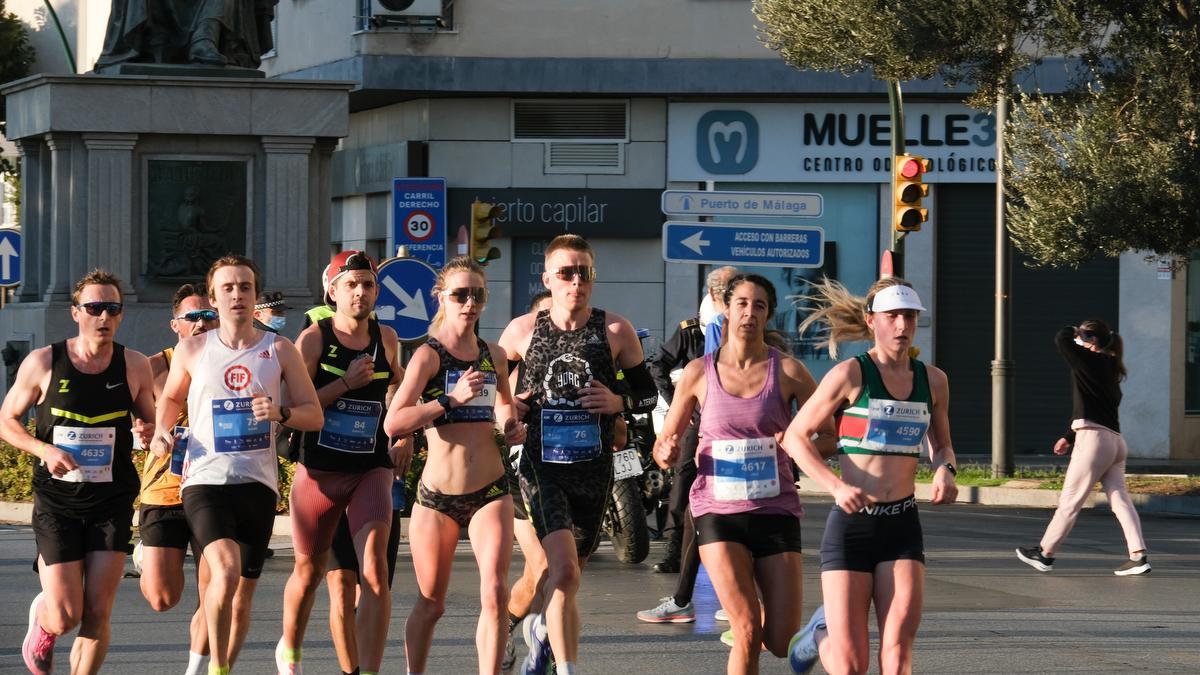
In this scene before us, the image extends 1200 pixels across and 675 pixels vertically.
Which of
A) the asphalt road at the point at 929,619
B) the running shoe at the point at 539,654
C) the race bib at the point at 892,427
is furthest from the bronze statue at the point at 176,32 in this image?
the race bib at the point at 892,427

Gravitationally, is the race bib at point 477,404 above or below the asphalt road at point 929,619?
above

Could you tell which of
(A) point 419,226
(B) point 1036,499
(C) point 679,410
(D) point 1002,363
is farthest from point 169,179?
(C) point 679,410

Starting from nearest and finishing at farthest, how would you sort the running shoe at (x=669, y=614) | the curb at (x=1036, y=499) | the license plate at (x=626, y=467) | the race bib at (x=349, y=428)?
the race bib at (x=349, y=428), the running shoe at (x=669, y=614), the license plate at (x=626, y=467), the curb at (x=1036, y=499)

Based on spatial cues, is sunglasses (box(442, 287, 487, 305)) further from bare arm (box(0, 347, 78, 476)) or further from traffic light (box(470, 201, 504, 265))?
traffic light (box(470, 201, 504, 265))

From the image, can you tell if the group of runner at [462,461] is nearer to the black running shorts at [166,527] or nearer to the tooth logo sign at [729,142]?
the black running shorts at [166,527]

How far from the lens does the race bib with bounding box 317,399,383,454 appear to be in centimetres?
802

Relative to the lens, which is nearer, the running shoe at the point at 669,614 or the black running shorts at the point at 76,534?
the black running shorts at the point at 76,534

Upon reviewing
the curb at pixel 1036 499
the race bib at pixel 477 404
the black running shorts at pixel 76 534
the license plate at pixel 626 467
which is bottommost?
the curb at pixel 1036 499

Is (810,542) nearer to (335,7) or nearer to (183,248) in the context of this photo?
(183,248)

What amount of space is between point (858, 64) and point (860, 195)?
5.92 metres

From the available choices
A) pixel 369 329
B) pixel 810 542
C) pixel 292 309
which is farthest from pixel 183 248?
pixel 369 329

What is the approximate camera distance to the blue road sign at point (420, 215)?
19.8 m

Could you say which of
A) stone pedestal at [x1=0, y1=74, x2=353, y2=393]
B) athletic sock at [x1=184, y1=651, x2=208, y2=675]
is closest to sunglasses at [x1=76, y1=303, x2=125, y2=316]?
athletic sock at [x1=184, y1=651, x2=208, y2=675]

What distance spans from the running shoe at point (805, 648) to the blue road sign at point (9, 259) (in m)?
17.3
